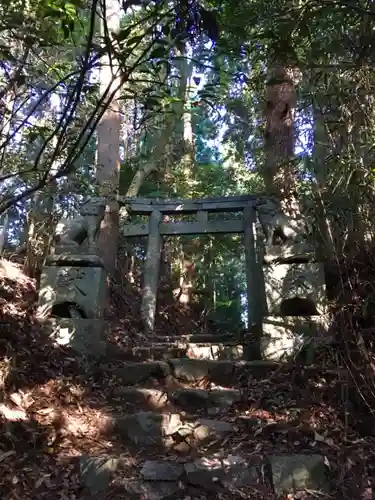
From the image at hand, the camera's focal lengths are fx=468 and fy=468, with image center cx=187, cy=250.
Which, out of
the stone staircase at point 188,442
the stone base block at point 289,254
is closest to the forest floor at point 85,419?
the stone staircase at point 188,442

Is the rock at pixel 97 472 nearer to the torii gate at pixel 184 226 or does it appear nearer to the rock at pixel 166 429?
the rock at pixel 166 429

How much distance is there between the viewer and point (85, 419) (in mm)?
3715

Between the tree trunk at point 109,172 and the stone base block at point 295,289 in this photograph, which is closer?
the stone base block at point 295,289

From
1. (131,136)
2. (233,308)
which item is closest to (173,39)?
(131,136)

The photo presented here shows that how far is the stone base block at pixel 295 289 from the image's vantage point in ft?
16.1

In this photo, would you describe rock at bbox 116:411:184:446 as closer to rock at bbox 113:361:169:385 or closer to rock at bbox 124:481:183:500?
rock at bbox 124:481:183:500

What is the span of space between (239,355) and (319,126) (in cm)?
345

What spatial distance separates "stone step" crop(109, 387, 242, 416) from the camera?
4.09m

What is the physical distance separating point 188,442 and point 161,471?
1.67ft

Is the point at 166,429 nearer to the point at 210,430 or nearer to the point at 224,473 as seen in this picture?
the point at 210,430

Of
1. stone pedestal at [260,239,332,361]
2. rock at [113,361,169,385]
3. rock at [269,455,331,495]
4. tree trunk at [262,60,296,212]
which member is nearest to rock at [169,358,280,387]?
rock at [113,361,169,385]

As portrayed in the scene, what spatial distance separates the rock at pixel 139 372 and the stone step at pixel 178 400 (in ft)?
1.37

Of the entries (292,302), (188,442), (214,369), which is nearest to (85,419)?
(188,442)

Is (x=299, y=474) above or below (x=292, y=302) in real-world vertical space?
below
